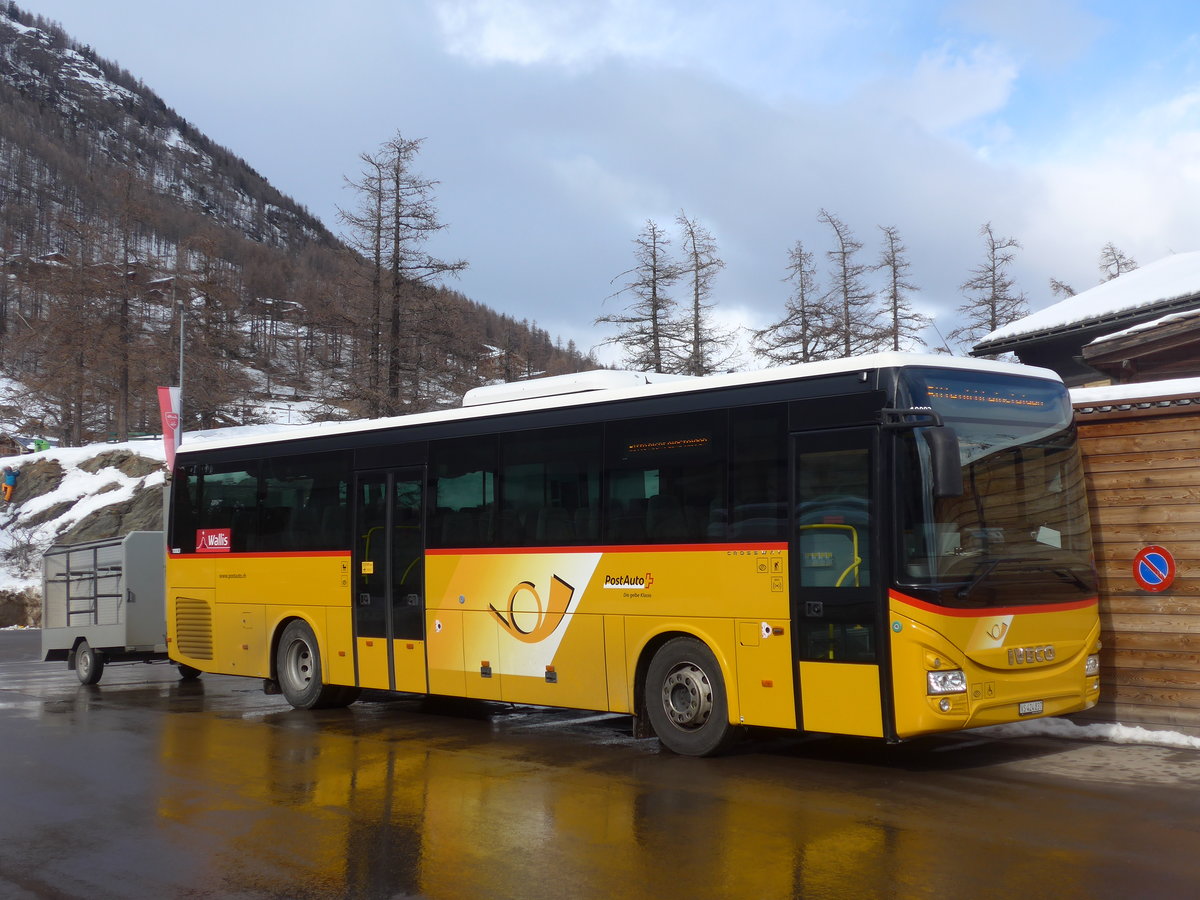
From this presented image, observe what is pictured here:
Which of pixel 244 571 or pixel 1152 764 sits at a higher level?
pixel 244 571

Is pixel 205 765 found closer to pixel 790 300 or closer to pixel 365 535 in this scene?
pixel 365 535

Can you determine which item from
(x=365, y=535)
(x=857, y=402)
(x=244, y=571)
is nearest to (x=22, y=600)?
(x=244, y=571)

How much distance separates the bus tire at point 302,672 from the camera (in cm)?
1398

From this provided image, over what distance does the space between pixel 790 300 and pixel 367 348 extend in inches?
574

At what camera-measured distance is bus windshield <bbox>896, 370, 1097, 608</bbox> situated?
8.59 meters

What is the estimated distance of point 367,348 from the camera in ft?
133

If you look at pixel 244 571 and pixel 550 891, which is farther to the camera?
pixel 244 571

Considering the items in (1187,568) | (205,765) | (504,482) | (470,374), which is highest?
(470,374)

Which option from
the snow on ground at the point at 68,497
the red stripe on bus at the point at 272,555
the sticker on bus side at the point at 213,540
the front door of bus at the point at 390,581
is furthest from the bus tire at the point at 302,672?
the snow on ground at the point at 68,497

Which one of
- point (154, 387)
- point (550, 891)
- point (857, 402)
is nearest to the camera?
point (550, 891)

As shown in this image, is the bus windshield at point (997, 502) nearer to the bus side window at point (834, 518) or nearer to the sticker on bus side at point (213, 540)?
the bus side window at point (834, 518)

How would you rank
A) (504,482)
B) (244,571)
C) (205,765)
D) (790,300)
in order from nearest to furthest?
(205,765) → (504,482) → (244,571) → (790,300)

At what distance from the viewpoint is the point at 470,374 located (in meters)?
41.5

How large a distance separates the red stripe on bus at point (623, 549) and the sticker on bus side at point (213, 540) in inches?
157
